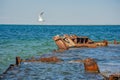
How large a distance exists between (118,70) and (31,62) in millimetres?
7123

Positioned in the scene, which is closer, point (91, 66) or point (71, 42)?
point (91, 66)

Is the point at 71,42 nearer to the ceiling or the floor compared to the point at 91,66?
nearer to the floor

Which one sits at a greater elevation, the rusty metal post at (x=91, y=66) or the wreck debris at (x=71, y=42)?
the rusty metal post at (x=91, y=66)

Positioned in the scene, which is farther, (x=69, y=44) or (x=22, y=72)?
(x=69, y=44)

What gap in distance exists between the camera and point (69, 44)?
1692 inches

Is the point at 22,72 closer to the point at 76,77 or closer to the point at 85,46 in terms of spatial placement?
the point at 76,77

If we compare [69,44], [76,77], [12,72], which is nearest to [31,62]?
[12,72]

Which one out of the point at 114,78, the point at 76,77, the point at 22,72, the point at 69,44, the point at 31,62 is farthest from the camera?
the point at 69,44

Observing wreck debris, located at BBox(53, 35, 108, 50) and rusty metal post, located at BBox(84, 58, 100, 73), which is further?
wreck debris, located at BBox(53, 35, 108, 50)

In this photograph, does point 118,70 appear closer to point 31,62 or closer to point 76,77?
point 76,77

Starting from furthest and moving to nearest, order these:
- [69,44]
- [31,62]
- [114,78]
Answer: [69,44] → [31,62] → [114,78]

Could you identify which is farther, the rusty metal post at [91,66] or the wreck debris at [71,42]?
the wreck debris at [71,42]

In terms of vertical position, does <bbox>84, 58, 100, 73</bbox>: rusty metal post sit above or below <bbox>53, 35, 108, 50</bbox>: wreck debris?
above

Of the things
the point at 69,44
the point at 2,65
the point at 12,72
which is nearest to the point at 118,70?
the point at 12,72
